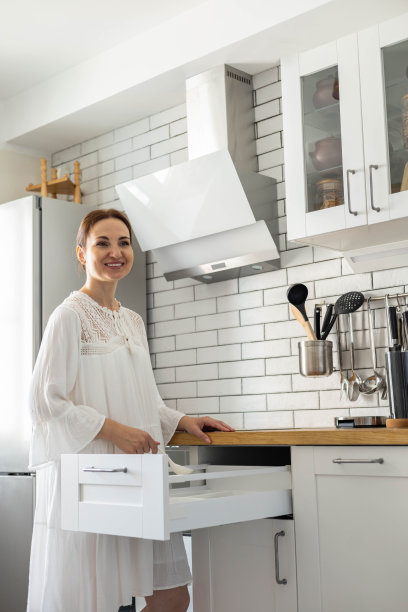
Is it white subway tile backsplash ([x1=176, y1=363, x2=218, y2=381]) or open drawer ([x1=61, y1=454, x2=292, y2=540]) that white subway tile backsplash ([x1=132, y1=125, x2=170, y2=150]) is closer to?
white subway tile backsplash ([x1=176, y1=363, x2=218, y2=381])

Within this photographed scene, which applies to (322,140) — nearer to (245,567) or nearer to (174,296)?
(174,296)

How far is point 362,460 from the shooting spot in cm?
197

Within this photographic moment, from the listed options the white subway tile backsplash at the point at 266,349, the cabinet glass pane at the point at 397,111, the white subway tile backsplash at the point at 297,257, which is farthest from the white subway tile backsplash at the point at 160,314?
the cabinet glass pane at the point at 397,111

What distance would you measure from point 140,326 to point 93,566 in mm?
780

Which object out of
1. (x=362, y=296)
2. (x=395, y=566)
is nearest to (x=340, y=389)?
(x=362, y=296)

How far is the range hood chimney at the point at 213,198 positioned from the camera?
Answer: 123 inches

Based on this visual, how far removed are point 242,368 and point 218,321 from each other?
26 centimetres

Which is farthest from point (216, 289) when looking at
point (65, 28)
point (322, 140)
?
point (65, 28)

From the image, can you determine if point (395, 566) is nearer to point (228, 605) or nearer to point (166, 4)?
point (228, 605)

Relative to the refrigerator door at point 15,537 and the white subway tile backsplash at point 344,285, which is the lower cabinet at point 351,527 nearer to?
the white subway tile backsplash at point 344,285

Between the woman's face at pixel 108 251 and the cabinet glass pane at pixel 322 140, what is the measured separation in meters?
0.72

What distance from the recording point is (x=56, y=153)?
4.40 meters

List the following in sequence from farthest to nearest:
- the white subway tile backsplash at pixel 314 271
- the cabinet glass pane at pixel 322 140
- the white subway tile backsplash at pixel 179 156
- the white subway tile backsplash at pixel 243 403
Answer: the white subway tile backsplash at pixel 179 156
the white subway tile backsplash at pixel 243 403
the white subway tile backsplash at pixel 314 271
the cabinet glass pane at pixel 322 140

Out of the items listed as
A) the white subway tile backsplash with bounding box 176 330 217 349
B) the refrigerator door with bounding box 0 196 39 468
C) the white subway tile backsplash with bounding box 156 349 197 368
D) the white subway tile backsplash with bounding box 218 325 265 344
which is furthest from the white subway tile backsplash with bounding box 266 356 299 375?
the refrigerator door with bounding box 0 196 39 468
